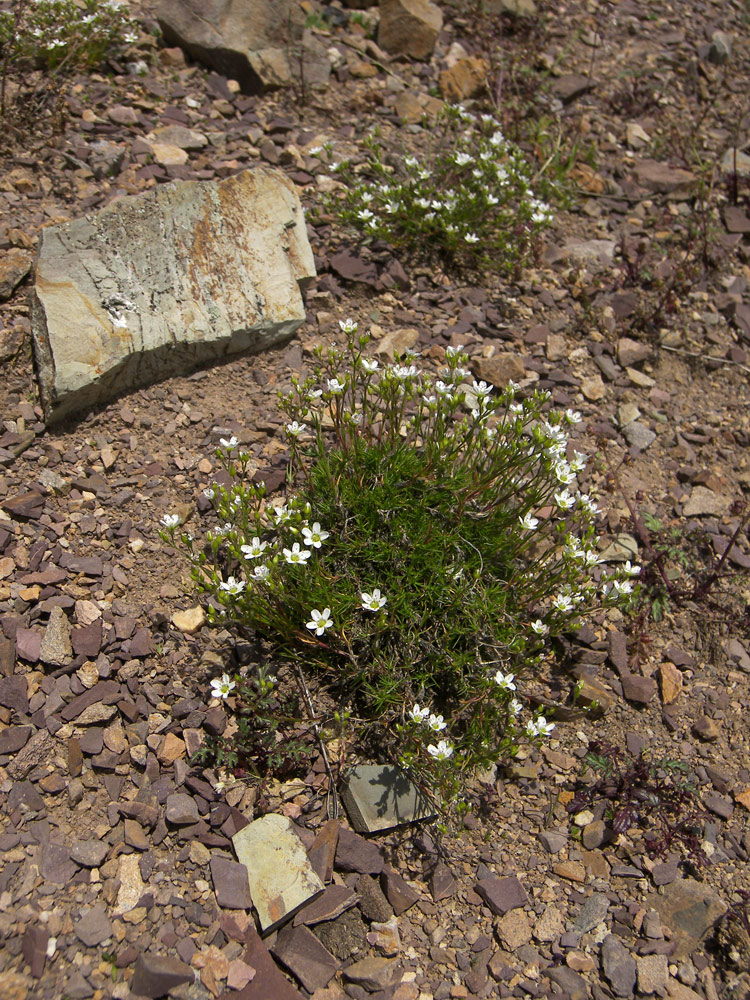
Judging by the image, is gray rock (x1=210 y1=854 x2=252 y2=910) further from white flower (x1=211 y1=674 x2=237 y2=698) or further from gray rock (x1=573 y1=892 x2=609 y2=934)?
gray rock (x1=573 y1=892 x2=609 y2=934)

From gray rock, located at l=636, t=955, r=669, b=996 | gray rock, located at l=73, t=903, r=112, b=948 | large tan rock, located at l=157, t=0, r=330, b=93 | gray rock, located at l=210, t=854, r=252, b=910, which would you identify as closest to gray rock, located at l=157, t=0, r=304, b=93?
large tan rock, located at l=157, t=0, r=330, b=93

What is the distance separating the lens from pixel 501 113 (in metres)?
6.01

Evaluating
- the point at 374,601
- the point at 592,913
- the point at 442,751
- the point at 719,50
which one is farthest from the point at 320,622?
the point at 719,50

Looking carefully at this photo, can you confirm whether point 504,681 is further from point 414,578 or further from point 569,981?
point 569,981

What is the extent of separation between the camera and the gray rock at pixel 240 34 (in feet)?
18.2

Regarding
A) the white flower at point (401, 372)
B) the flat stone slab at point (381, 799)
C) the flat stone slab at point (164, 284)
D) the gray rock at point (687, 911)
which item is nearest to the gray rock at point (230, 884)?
the flat stone slab at point (381, 799)

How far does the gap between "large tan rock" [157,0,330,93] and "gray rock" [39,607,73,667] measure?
167 inches

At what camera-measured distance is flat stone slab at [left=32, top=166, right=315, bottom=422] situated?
12.7 ft

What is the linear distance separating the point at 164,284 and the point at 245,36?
8.66ft

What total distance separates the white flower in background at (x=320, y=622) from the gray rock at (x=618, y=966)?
156 cm

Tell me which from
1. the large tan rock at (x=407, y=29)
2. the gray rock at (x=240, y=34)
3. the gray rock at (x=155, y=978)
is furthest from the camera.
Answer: the large tan rock at (x=407, y=29)

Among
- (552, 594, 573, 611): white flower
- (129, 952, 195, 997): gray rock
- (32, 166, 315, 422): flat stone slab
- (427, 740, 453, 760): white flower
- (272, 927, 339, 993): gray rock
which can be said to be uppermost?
(32, 166, 315, 422): flat stone slab

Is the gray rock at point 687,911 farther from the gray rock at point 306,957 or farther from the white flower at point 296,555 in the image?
the white flower at point 296,555

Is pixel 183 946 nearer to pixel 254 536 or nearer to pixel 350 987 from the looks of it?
pixel 350 987
